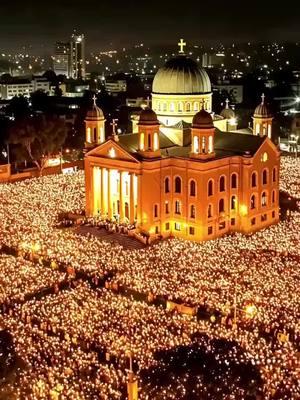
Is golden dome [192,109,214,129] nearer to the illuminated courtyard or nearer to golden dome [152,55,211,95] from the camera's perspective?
the illuminated courtyard

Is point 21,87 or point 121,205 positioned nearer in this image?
point 121,205

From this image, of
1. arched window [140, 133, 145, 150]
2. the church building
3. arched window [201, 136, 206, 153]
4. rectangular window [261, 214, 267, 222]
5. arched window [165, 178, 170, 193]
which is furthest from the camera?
rectangular window [261, 214, 267, 222]

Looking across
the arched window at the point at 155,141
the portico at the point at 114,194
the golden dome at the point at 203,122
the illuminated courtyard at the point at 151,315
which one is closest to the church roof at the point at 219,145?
the arched window at the point at 155,141

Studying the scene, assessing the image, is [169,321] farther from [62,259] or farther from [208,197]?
[208,197]

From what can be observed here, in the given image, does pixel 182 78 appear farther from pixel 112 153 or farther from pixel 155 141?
pixel 112 153

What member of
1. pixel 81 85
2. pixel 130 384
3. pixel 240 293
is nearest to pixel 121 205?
pixel 240 293

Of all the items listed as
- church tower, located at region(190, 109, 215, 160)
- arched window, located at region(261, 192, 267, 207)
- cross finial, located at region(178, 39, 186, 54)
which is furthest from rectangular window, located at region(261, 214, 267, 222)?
cross finial, located at region(178, 39, 186, 54)

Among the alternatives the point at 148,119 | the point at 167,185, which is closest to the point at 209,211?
the point at 167,185
